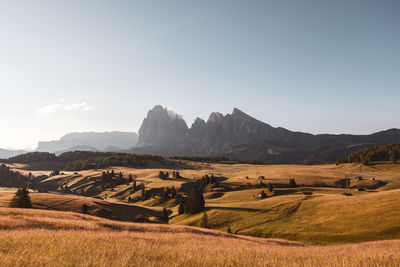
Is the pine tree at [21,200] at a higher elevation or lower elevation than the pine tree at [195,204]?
higher

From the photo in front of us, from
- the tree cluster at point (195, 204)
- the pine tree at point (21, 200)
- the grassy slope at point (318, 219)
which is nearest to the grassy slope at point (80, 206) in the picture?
the pine tree at point (21, 200)

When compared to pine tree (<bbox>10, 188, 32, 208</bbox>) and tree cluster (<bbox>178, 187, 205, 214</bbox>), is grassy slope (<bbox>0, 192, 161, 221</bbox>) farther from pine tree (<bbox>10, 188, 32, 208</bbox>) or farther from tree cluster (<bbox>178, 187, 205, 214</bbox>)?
tree cluster (<bbox>178, 187, 205, 214</bbox>)

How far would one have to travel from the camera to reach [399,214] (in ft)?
198

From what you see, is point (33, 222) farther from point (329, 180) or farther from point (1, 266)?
point (329, 180)

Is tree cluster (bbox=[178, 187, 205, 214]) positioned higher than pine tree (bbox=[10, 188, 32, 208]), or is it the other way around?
pine tree (bbox=[10, 188, 32, 208])

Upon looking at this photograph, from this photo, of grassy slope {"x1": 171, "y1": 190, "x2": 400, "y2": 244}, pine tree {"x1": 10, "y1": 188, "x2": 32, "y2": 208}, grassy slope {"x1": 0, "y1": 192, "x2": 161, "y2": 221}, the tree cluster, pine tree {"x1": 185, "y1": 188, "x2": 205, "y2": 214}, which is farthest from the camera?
the tree cluster

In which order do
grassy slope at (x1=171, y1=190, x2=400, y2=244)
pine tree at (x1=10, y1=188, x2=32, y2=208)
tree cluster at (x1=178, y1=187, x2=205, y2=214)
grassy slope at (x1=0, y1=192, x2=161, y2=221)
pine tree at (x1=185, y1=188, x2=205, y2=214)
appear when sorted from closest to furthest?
grassy slope at (x1=171, y1=190, x2=400, y2=244) < pine tree at (x1=10, y1=188, x2=32, y2=208) < grassy slope at (x1=0, y1=192, x2=161, y2=221) < pine tree at (x1=185, y1=188, x2=205, y2=214) < tree cluster at (x1=178, y1=187, x2=205, y2=214)

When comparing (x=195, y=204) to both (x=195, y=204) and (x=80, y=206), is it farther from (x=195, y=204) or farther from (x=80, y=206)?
(x=80, y=206)

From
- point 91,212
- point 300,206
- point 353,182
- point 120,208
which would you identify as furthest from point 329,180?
point 91,212

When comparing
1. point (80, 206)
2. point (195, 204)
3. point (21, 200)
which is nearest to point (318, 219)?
point (195, 204)

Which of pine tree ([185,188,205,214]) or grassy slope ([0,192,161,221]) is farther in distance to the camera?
pine tree ([185,188,205,214])

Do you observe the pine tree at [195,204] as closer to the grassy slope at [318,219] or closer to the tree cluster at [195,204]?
the tree cluster at [195,204]

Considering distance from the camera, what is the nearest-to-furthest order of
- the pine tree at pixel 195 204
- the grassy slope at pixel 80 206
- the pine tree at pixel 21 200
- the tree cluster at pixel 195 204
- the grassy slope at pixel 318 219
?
1. the grassy slope at pixel 318 219
2. the pine tree at pixel 21 200
3. the grassy slope at pixel 80 206
4. the pine tree at pixel 195 204
5. the tree cluster at pixel 195 204

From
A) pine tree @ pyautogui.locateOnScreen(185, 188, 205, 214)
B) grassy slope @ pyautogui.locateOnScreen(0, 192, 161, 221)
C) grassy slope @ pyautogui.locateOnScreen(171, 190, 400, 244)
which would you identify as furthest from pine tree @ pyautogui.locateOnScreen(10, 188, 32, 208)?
pine tree @ pyautogui.locateOnScreen(185, 188, 205, 214)
